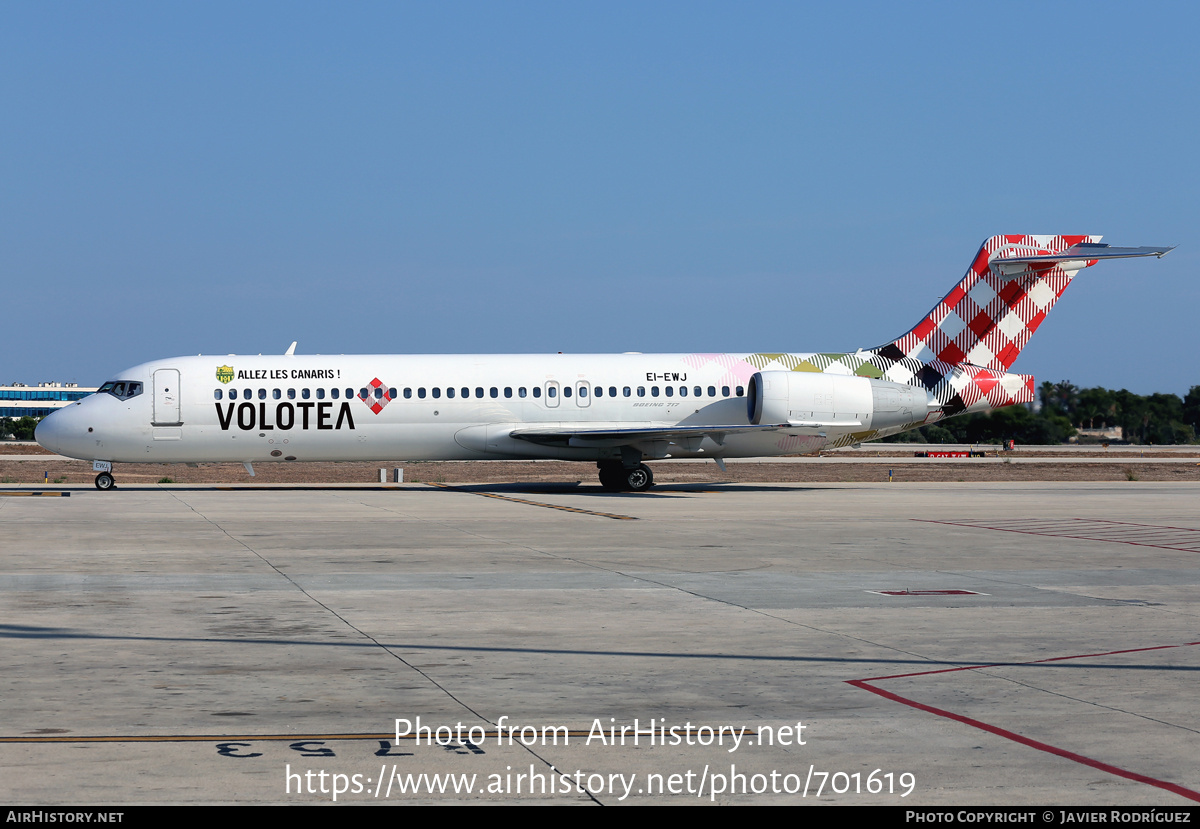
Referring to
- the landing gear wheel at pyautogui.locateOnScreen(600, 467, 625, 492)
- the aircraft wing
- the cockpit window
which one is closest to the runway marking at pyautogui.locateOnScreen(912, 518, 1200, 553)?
the aircraft wing

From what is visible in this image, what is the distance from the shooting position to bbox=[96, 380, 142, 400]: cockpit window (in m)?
32.2

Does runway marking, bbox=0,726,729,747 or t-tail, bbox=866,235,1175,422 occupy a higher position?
t-tail, bbox=866,235,1175,422

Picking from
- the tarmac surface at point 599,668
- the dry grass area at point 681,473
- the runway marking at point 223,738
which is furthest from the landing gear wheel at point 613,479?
the runway marking at point 223,738

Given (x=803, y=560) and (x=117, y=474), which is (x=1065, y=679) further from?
(x=117, y=474)

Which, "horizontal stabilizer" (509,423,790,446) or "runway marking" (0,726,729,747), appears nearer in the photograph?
"runway marking" (0,726,729,747)

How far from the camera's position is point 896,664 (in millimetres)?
9211

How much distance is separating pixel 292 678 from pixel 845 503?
22.0 meters

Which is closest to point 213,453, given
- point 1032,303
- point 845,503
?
point 845,503

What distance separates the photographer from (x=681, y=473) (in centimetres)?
4897

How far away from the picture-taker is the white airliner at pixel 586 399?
32.1 meters

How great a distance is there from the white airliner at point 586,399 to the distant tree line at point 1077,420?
6819 cm

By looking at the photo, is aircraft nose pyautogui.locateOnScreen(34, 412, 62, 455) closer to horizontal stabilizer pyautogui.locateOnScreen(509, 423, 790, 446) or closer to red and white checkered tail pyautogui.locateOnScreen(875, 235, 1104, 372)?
horizontal stabilizer pyautogui.locateOnScreen(509, 423, 790, 446)

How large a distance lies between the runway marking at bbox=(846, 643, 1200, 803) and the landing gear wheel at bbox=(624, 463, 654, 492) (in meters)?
23.8

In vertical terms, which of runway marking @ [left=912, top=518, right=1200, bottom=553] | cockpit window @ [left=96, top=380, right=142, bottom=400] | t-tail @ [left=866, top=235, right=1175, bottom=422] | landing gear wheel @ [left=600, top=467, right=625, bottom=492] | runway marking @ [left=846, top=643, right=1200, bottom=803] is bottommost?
runway marking @ [left=912, top=518, right=1200, bottom=553]
